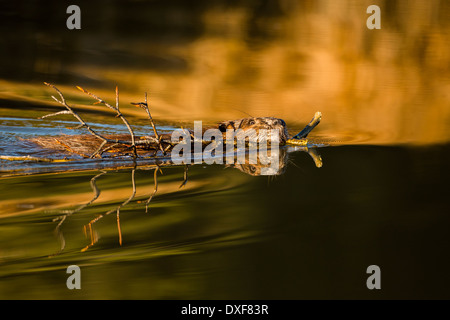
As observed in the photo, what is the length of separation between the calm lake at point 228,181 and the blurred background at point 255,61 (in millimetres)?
52

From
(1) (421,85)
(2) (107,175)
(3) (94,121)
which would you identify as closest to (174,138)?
(2) (107,175)

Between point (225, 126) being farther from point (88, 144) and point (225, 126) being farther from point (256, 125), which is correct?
point (88, 144)

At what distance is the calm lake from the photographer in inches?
126

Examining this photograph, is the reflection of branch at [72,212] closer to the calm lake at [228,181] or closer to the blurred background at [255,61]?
the calm lake at [228,181]

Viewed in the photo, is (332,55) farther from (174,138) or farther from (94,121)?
(174,138)

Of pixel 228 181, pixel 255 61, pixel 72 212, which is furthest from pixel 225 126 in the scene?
pixel 255 61

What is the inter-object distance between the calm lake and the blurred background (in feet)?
0.17

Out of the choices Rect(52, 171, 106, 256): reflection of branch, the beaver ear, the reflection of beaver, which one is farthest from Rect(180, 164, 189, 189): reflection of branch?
the beaver ear

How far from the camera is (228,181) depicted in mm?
5055

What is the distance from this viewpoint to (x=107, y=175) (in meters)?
5.16

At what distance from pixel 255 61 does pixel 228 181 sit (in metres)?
7.32

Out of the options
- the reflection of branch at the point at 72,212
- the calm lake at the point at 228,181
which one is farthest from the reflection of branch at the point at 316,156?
the reflection of branch at the point at 72,212

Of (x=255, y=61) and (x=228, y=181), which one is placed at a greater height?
(x=255, y=61)

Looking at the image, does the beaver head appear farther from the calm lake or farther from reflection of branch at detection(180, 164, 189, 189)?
reflection of branch at detection(180, 164, 189, 189)
